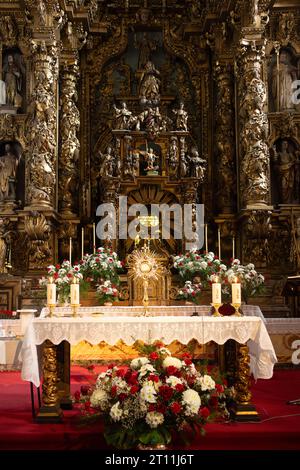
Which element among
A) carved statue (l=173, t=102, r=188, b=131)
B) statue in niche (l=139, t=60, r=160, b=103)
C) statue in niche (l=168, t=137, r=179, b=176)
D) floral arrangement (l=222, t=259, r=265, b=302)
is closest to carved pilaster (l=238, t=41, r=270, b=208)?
carved statue (l=173, t=102, r=188, b=131)

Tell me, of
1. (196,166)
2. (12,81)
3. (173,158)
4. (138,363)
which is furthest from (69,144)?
(138,363)

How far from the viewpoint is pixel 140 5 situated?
15.5 meters

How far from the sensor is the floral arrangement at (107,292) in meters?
10.1

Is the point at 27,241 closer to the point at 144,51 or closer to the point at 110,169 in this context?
the point at 110,169

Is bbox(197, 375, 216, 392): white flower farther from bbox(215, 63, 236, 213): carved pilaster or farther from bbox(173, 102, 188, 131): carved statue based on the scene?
bbox(173, 102, 188, 131): carved statue

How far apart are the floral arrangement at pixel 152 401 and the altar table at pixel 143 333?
2.48ft

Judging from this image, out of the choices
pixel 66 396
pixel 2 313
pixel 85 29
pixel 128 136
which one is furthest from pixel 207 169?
pixel 66 396

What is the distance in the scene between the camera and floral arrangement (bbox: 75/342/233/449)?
488 centimetres

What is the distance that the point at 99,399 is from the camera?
5.10m

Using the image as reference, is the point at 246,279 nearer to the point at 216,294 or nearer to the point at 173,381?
the point at 216,294

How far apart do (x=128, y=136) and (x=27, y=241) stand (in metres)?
3.35

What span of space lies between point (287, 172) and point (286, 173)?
3 cm

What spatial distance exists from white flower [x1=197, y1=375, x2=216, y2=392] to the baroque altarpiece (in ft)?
21.8

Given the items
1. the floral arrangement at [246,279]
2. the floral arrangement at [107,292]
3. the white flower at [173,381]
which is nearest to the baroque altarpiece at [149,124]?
the floral arrangement at [246,279]
